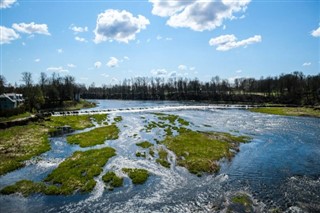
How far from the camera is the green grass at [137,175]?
28672 millimetres

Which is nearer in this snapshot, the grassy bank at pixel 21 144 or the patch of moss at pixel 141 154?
the grassy bank at pixel 21 144

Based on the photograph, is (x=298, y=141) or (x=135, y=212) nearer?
(x=135, y=212)

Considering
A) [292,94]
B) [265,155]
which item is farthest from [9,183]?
[292,94]

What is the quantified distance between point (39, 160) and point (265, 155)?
110 feet

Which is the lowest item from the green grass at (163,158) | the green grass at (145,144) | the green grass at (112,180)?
the green grass at (112,180)

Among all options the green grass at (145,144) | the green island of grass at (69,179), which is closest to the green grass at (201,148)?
the green grass at (145,144)

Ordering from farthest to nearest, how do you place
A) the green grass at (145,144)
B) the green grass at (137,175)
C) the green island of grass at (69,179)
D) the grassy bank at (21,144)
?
the green grass at (145,144) → the grassy bank at (21,144) → the green grass at (137,175) → the green island of grass at (69,179)

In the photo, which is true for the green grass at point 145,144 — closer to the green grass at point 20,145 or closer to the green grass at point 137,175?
the green grass at point 137,175

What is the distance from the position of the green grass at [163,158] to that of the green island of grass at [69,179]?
24.7 feet

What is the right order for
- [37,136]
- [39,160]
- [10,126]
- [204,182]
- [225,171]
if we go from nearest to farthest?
[204,182] < [225,171] < [39,160] < [37,136] < [10,126]

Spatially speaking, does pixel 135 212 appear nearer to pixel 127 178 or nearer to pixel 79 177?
pixel 127 178

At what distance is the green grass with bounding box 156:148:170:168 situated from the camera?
34094 mm

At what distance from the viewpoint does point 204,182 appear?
2806cm

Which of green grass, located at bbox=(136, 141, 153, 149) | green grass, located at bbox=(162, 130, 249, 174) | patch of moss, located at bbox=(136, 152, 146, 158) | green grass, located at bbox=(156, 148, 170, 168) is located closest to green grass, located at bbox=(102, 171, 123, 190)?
green grass, located at bbox=(156, 148, 170, 168)
